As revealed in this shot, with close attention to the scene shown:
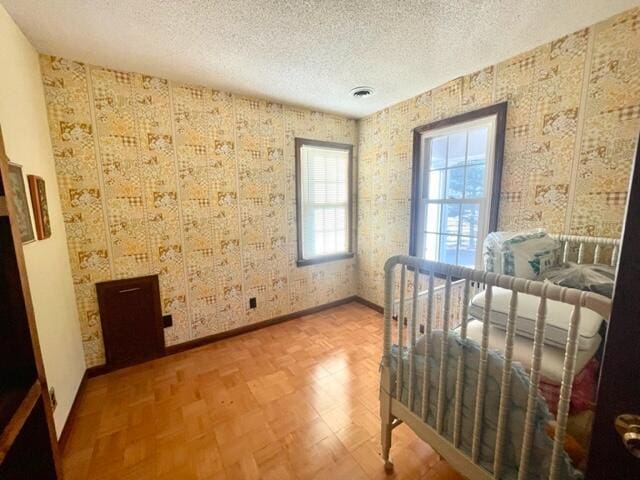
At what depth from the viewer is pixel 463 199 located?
2.36m

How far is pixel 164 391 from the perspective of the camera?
1940 mm

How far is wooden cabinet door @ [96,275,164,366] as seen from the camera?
83.8 inches

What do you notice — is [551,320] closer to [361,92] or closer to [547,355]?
[547,355]

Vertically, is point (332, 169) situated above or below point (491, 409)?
above

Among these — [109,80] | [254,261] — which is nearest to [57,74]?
[109,80]

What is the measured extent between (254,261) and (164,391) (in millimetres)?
1286

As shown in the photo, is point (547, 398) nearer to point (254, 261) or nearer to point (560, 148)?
point (560, 148)

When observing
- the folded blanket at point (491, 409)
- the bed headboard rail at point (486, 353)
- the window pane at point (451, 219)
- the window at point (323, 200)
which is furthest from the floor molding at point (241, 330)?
the folded blanket at point (491, 409)

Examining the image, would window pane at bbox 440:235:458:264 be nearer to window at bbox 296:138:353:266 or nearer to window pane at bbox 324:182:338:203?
window at bbox 296:138:353:266

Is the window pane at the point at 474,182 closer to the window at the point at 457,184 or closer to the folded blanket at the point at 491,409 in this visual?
the window at the point at 457,184

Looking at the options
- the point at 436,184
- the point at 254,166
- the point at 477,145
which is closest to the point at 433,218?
the point at 436,184

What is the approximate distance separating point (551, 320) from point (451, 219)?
1588 millimetres

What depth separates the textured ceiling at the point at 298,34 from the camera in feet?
4.56

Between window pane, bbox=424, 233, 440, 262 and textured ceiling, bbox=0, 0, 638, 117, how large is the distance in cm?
139
